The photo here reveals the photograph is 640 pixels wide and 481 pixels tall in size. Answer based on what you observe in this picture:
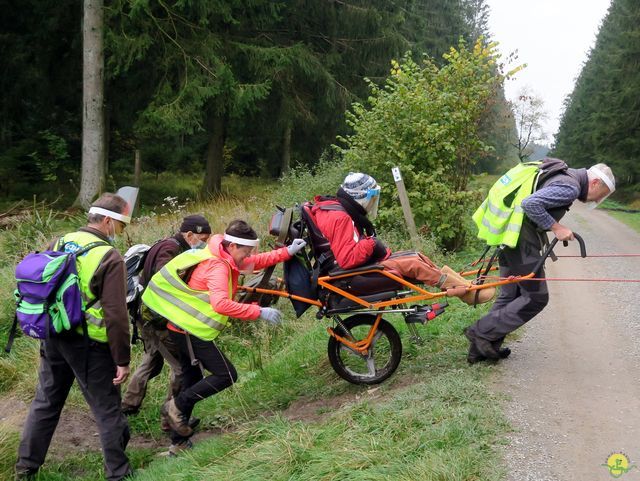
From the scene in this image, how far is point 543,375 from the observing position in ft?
16.1

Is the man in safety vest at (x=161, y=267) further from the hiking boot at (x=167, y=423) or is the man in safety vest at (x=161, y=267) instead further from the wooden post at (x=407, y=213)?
the wooden post at (x=407, y=213)

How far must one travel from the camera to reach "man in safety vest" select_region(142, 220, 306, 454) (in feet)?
14.6

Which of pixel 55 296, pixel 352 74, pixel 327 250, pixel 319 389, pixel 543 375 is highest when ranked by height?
pixel 352 74

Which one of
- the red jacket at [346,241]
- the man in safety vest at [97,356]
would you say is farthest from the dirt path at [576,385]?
the man in safety vest at [97,356]

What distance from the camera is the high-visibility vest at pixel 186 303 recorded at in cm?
454

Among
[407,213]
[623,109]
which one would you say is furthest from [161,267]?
[623,109]

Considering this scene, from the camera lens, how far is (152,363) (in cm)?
562

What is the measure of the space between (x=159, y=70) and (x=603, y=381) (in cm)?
1475

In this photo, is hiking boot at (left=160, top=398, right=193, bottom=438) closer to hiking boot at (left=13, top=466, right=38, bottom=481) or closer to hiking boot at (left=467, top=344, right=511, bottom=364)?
hiking boot at (left=13, top=466, right=38, bottom=481)

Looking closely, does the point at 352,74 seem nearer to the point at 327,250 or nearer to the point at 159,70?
Answer: the point at 159,70

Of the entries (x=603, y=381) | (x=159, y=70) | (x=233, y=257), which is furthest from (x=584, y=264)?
(x=159, y=70)

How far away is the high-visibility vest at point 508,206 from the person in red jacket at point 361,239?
486mm

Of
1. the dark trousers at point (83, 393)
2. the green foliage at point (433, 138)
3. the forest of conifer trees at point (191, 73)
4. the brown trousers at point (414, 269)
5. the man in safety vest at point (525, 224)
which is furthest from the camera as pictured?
the forest of conifer trees at point (191, 73)

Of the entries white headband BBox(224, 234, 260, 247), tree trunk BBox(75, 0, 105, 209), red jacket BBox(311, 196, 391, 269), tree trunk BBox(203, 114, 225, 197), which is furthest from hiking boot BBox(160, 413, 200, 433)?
tree trunk BBox(203, 114, 225, 197)
